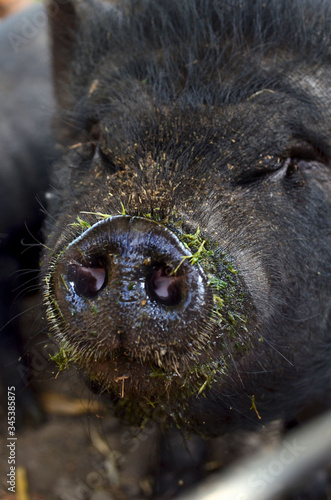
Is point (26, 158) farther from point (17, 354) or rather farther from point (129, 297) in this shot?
point (129, 297)

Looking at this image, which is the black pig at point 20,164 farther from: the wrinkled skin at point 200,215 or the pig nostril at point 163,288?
the pig nostril at point 163,288

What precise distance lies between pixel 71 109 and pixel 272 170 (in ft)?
4.57

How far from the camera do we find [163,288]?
154 centimetres

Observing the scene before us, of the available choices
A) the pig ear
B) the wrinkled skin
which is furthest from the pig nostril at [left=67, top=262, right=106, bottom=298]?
the pig ear

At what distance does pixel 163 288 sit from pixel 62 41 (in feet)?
7.61

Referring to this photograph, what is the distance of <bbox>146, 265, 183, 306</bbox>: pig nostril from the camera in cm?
154

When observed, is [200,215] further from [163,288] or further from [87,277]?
[87,277]

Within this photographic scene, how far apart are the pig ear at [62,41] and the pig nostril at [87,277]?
173 cm

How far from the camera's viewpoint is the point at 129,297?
4.98 ft

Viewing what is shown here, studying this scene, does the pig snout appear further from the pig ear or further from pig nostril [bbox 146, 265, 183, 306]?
the pig ear

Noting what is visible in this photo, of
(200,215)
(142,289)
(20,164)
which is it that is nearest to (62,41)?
(20,164)

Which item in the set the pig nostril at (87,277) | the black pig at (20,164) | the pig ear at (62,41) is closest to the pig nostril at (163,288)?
the pig nostril at (87,277)

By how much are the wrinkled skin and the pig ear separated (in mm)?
480

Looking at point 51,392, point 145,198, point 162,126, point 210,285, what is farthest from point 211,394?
point 51,392
